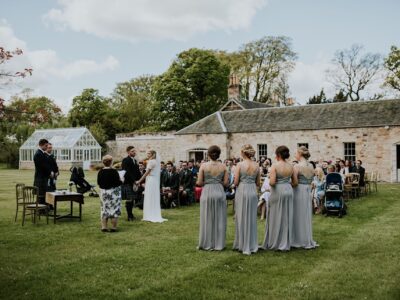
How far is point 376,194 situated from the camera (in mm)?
17312

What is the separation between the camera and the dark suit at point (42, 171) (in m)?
11.4

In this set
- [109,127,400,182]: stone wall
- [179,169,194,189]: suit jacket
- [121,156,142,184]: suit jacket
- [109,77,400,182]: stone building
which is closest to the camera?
[121,156,142,184]: suit jacket

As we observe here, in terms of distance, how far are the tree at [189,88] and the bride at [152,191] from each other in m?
31.0

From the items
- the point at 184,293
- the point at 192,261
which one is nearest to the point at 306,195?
the point at 192,261

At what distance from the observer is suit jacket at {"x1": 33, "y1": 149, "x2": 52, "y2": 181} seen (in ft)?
37.3

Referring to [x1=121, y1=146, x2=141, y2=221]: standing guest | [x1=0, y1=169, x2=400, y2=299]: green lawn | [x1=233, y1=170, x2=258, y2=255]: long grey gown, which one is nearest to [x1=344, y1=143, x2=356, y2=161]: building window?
[x1=0, y1=169, x2=400, y2=299]: green lawn

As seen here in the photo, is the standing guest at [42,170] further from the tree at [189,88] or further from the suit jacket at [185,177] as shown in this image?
the tree at [189,88]

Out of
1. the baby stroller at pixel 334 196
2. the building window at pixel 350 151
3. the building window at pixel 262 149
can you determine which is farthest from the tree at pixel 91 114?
the baby stroller at pixel 334 196

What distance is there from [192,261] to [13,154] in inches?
1679


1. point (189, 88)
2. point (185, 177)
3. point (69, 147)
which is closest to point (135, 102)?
point (189, 88)

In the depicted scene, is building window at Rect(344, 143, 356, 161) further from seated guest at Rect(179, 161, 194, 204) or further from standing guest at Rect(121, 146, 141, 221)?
standing guest at Rect(121, 146, 141, 221)

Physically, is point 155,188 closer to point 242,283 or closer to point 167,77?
point 242,283

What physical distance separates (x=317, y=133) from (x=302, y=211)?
1879cm

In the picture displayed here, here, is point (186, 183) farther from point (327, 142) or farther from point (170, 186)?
point (327, 142)
